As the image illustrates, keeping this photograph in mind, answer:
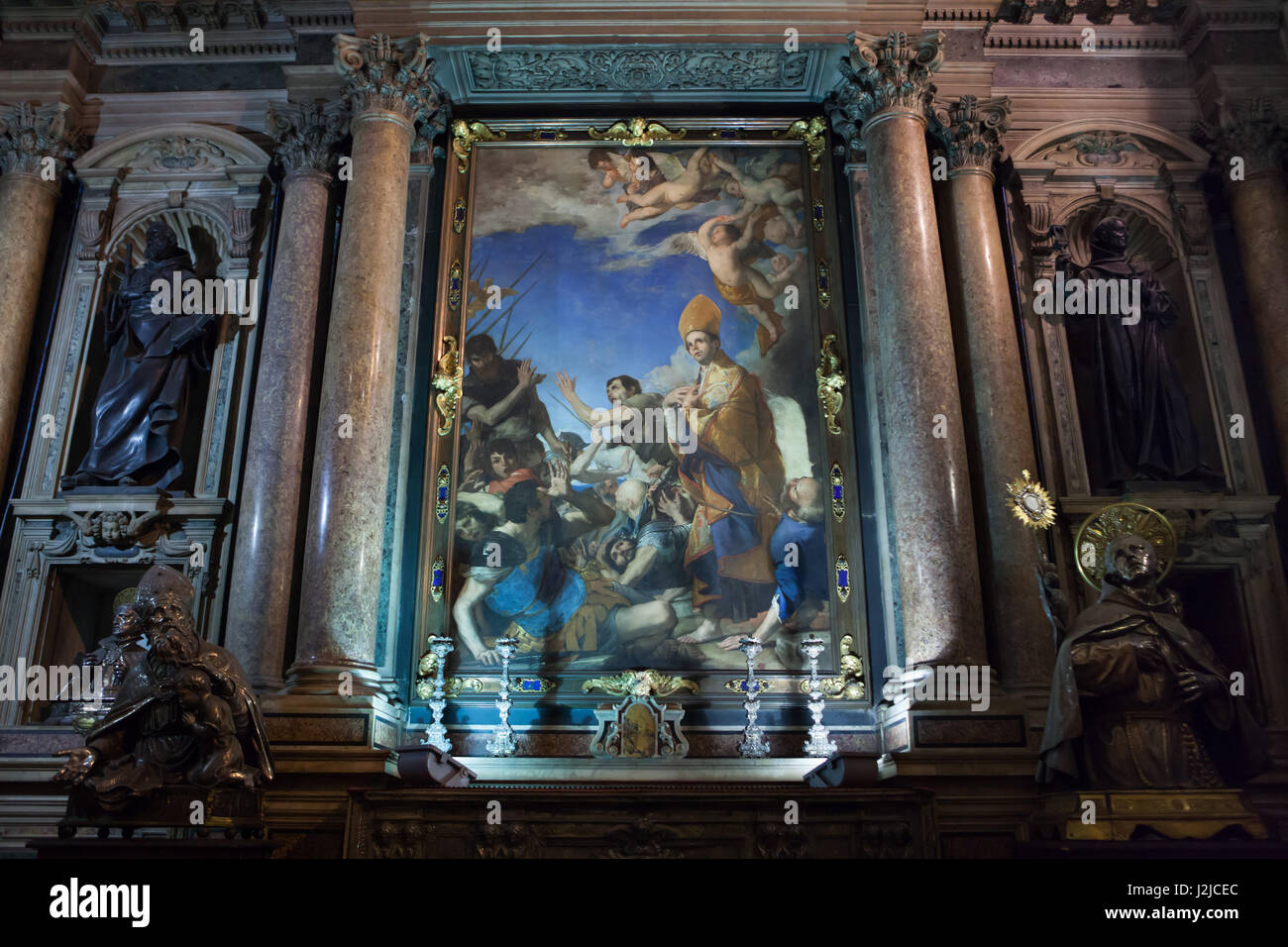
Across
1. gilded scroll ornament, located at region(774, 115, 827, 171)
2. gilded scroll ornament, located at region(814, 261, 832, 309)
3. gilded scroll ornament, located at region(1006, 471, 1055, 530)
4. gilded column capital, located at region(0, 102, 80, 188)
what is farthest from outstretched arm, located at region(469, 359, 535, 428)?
gilded column capital, located at region(0, 102, 80, 188)

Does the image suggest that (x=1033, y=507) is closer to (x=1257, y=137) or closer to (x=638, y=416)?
(x=638, y=416)

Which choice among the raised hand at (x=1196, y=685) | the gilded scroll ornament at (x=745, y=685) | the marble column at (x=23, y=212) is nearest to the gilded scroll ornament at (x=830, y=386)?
the gilded scroll ornament at (x=745, y=685)

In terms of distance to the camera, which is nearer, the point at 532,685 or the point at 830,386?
the point at 532,685

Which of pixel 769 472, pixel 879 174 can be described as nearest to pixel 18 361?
pixel 769 472

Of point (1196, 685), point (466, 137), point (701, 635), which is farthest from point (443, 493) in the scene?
point (1196, 685)

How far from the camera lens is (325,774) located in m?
8.43

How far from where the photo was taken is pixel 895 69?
Result: 1051 centimetres

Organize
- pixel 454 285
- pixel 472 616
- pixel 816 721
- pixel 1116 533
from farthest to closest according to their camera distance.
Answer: pixel 454 285 < pixel 472 616 < pixel 816 721 < pixel 1116 533

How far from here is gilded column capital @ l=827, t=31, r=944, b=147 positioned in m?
10.5

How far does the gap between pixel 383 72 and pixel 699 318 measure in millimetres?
3849

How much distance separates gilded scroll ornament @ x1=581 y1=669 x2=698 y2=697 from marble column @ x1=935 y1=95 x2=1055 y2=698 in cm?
271

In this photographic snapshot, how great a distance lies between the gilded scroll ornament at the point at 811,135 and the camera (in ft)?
37.7
